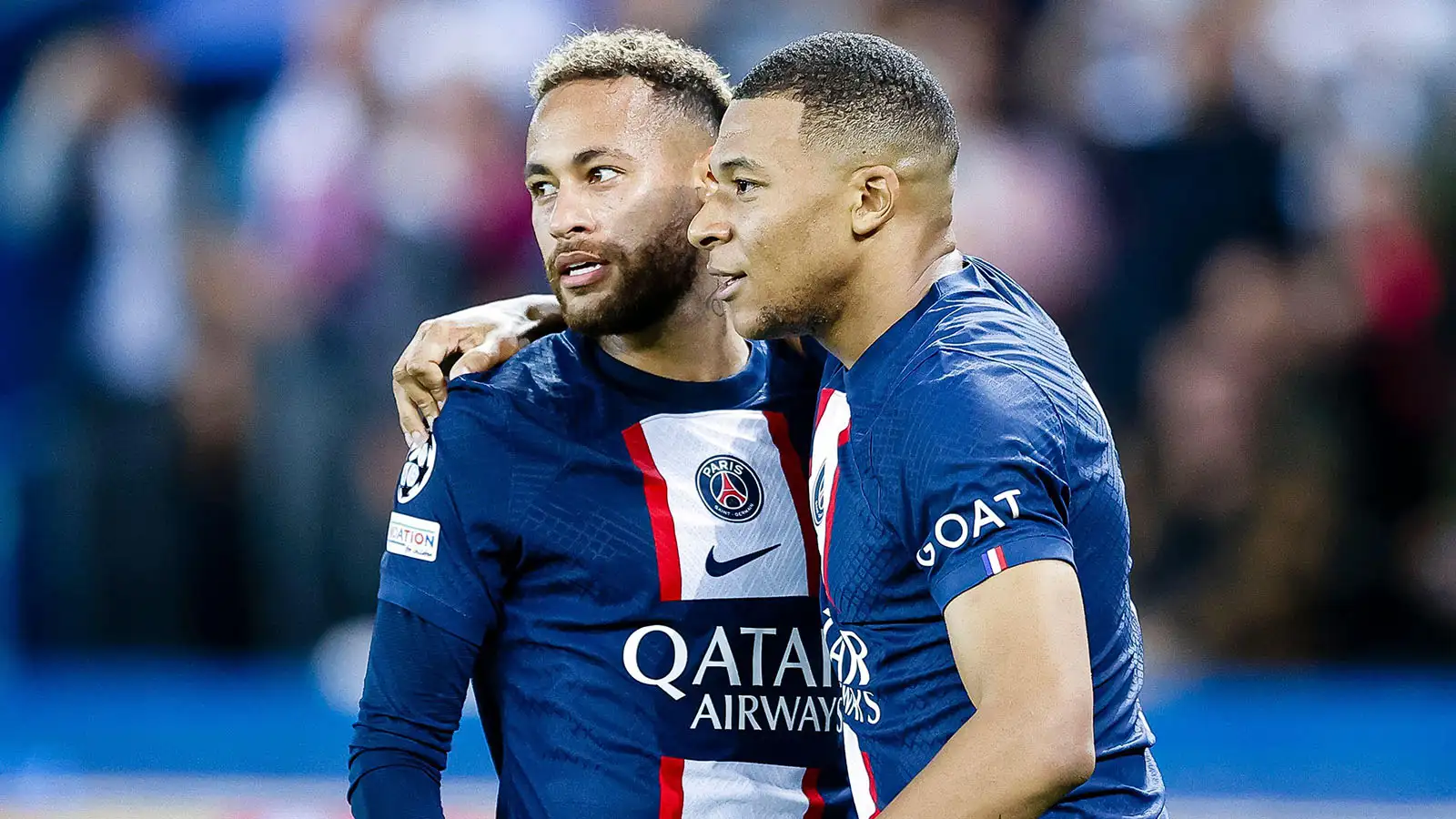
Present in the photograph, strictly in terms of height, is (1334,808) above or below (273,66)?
below

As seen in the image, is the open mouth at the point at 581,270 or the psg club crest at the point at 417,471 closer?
the psg club crest at the point at 417,471

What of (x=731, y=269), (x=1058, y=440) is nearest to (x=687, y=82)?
(x=731, y=269)

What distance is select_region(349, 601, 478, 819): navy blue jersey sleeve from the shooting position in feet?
8.39

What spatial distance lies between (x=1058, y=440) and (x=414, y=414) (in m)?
1.19

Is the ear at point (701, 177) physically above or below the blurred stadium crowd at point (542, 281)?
below

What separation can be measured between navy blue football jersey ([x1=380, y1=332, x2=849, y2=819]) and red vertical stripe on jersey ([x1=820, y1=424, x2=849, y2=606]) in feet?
1.14

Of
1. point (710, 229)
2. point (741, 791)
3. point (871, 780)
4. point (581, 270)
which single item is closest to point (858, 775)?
point (871, 780)

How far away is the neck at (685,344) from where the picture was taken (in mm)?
2867

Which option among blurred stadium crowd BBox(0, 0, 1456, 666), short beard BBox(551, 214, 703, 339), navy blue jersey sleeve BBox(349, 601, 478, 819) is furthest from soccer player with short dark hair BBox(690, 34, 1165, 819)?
blurred stadium crowd BBox(0, 0, 1456, 666)

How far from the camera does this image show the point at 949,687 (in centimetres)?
218

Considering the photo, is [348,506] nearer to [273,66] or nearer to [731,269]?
[273,66]

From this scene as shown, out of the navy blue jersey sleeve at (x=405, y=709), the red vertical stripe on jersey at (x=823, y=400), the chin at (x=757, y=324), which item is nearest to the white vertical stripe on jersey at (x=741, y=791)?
the navy blue jersey sleeve at (x=405, y=709)

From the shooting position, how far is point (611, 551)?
8.80 ft

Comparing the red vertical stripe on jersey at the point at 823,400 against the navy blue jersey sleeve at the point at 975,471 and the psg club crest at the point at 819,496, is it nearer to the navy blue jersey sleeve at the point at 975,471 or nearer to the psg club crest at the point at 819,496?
the psg club crest at the point at 819,496
